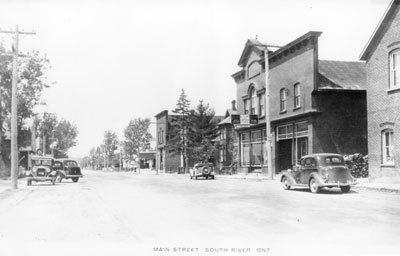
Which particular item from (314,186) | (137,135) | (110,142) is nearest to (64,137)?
(137,135)

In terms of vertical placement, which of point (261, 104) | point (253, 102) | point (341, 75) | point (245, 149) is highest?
point (341, 75)

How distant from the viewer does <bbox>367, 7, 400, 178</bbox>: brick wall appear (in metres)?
22.0

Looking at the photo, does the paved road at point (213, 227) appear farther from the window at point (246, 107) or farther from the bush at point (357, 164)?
the window at point (246, 107)

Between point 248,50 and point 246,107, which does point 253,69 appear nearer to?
point 248,50

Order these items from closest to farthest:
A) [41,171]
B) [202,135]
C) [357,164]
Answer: [41,171], [357,164], [202,135]

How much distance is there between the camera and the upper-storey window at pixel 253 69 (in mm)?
38016

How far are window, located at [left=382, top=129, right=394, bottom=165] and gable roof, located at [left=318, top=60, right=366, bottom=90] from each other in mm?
7113

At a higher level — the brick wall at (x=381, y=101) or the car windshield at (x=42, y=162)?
the brick wall at (x=381, y=101)

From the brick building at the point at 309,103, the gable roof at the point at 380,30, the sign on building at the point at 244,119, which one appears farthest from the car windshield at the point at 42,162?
the gable roof at the point at 380,30

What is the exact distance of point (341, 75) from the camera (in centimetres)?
3197

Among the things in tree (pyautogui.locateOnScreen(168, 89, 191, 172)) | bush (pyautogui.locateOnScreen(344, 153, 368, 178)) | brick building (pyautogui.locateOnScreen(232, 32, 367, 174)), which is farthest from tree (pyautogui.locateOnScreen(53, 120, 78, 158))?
bush (pyautogui.locateOnScreen(344, 153, 368, 178))

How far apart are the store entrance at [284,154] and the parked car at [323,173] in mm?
15623

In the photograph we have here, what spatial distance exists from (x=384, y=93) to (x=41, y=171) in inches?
756

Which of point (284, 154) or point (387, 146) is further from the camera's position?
point (284, 154)
